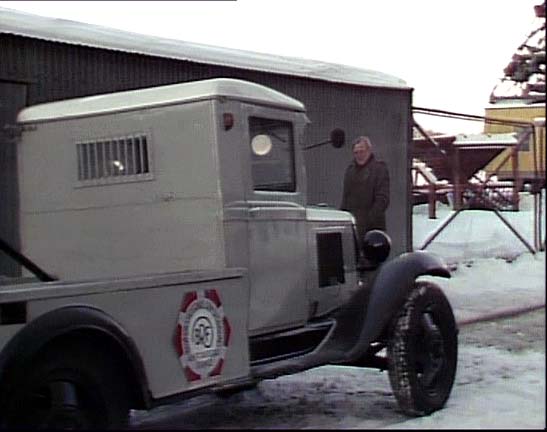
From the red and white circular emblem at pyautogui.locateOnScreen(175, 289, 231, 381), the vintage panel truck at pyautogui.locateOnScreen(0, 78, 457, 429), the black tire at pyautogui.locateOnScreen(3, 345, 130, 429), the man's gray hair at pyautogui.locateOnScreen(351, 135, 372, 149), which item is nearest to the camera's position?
the black tire at pyautogui.locateOnScreen(3, 345, 130, 429)

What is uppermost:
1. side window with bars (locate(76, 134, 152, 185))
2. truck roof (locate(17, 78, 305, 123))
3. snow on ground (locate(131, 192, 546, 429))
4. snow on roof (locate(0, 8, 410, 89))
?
snow on roof (locate(0, 8, 410, 89))

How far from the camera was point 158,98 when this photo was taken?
206 inches

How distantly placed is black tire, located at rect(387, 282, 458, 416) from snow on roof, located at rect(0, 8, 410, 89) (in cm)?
124

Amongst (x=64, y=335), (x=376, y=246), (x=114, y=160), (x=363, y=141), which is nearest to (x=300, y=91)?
(x=363, y=141)

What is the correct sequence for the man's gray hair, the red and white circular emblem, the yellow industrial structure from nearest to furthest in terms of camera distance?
the yellow industrial structure < the red and white circular emblem < the man's gray hair

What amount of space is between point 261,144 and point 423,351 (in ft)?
4.42

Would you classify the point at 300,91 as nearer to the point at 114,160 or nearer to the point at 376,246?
the point at 376,246

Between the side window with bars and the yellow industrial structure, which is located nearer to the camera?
the yellow industrial structure

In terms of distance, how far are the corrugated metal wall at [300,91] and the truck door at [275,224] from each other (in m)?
0.23

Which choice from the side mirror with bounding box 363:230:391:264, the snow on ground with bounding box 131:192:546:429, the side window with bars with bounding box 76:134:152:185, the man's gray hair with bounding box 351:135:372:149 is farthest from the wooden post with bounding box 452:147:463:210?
the side window with bars with bounding box 76:134:152:185

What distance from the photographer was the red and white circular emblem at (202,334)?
4578 millimetres

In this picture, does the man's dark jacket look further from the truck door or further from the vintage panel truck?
the truck door

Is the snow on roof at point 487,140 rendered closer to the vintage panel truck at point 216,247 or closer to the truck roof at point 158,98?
the vintage panel truck at point 216,247

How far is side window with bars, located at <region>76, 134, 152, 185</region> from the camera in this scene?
5270 millimetres
